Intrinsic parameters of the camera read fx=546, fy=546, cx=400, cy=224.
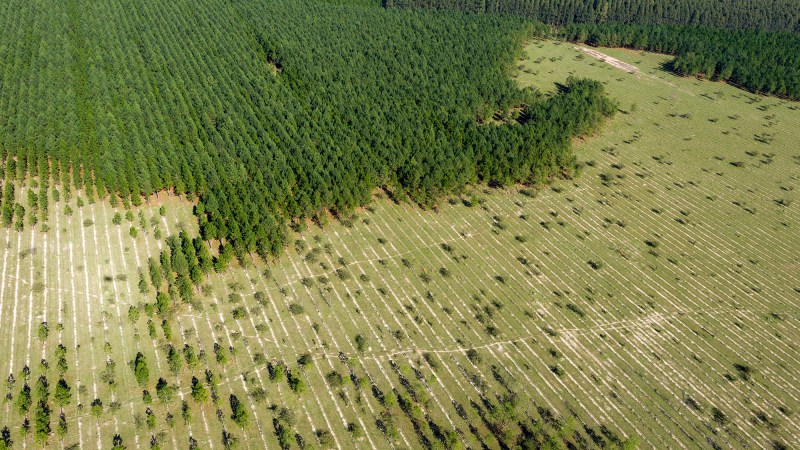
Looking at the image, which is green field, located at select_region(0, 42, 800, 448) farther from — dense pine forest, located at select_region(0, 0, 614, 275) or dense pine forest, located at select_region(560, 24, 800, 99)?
dense pine forest, located at select_region(560, 24, 800, 99)

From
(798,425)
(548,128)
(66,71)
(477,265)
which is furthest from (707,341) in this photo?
(66,71)

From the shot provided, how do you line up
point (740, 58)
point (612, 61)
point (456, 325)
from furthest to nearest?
point (612, 61) → point (740, 58) → point (456, 325)

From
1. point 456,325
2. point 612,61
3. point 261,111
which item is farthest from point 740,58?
point 456,325

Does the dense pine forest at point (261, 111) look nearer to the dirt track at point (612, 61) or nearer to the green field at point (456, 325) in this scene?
the green field at point (456, 325)

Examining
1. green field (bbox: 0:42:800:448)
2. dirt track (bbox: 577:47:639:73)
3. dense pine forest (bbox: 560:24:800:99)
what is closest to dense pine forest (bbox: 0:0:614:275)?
green field (bbox: 0:42:800:448)

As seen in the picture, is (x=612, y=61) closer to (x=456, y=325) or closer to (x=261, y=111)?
(x=261, y=111)

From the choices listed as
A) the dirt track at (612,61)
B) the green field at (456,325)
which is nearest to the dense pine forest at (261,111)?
the green field at (456,325)
